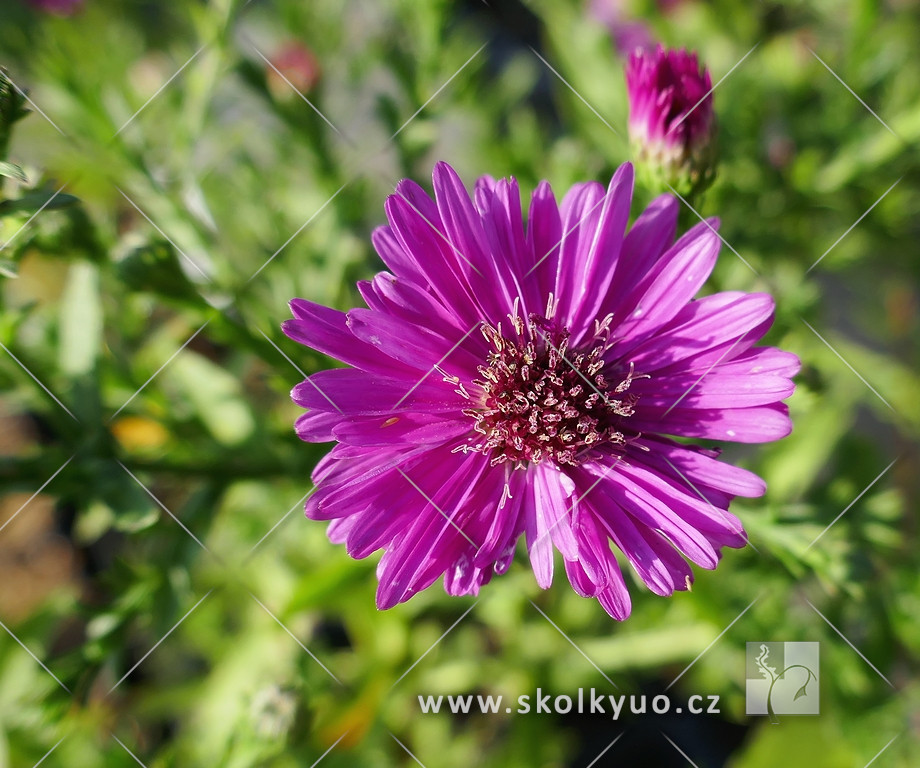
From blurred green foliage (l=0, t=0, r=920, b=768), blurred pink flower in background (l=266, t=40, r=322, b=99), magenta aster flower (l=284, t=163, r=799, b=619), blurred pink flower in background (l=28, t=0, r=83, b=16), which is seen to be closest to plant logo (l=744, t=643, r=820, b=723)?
blurred green foliage (l=0, t=0, r=920, b=768)

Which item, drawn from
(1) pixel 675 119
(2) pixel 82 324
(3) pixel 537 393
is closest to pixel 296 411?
(2) pixel 82 324

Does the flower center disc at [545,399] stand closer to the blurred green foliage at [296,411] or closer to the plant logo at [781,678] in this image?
the blurred green foliage at [296,411]

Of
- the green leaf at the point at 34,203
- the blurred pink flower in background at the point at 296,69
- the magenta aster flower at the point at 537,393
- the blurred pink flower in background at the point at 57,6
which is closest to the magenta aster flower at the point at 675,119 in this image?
the magenta aster flower at the point at 537,393

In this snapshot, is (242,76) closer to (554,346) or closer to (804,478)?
(554,346)

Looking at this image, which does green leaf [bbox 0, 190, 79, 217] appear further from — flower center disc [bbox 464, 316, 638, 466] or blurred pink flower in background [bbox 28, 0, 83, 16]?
blurred pink flower in background [bbox 28, 0, 83, 16]

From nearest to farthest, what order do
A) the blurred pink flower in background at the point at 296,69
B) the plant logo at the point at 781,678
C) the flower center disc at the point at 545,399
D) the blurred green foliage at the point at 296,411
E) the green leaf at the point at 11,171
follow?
the green leaf at the point at 11,171
the flower center disc at the point at 545,399
the blurred green foliage at the point at 296,411
the plant logo at the point at 781,678
the blurred pink flower in background at the point at 296,69

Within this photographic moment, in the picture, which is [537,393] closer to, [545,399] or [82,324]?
[545,399]
